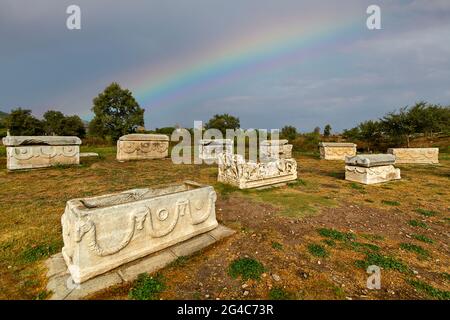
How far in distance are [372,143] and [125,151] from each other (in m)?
22.7

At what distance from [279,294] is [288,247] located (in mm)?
1133

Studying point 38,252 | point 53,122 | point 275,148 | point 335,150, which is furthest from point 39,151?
point 53,122

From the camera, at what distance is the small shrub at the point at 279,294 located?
238 centimetres

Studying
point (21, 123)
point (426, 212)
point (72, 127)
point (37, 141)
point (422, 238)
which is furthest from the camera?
point (72, 127)

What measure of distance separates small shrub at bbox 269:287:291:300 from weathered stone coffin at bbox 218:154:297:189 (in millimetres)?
4692

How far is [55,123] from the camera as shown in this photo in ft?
130

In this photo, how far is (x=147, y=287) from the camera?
2467mm

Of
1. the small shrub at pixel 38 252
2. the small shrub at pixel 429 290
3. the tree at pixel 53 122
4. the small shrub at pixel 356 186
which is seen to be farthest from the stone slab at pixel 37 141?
the tree at pixel 53 122

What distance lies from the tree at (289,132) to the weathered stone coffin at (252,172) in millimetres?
20076

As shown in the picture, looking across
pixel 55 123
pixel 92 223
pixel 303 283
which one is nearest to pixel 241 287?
pixel 303 283

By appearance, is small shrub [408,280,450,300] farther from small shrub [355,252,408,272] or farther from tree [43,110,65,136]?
tree [43,110,65,136]

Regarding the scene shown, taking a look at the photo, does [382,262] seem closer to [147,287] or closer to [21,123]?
[147,287]

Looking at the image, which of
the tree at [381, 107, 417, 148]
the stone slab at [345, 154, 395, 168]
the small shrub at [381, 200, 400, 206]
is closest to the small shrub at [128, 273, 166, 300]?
the small shrub at [381, 200, 400, 206]
